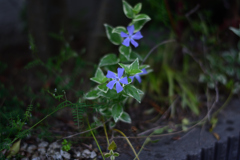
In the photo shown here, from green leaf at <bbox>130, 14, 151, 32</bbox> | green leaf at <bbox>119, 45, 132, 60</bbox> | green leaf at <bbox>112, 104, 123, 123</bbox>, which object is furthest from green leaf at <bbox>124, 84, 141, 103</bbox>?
green leaf at <bbox>130, 14, 151, 32</bbox>

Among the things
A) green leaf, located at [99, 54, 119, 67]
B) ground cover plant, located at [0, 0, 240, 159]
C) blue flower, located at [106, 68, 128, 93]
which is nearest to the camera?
blue flower, located at [106, 68, 128, 93]

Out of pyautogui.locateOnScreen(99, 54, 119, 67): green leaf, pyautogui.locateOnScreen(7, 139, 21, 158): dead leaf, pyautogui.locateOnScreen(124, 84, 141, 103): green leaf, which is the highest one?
pyautogui.locateOnScreen(99, 54, 119, 67): green leaf

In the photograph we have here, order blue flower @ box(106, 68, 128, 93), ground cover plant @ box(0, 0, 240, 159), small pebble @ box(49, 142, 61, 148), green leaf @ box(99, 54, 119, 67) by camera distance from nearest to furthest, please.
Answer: blue flower @ box(106, 68, 128, 93) → ground cover plant @ box(0, 0, 240, 159) → small pebble @ box(49, 142, 61, 148) → green leaf @ box(99, 54, 119, 67)

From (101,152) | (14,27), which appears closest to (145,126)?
(101,152)

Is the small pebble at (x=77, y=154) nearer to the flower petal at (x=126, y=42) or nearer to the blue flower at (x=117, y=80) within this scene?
the blue flower at (x=117, y=80)

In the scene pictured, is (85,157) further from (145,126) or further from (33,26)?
(33,26)

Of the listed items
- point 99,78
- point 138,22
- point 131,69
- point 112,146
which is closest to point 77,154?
point 112,146

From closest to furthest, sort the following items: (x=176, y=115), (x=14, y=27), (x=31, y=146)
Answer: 1. (x=31, y=146)
2. (x=176, y=115)
3. (x=14, y=27)

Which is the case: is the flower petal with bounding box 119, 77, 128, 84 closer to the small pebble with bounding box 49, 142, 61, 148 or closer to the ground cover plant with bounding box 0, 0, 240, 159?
the ground cover plant with bounding box 0, 0, 240, 159

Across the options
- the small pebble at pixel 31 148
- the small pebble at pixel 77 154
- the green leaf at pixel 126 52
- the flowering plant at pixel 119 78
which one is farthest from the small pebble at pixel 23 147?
the green leaf at pixel 126 52
